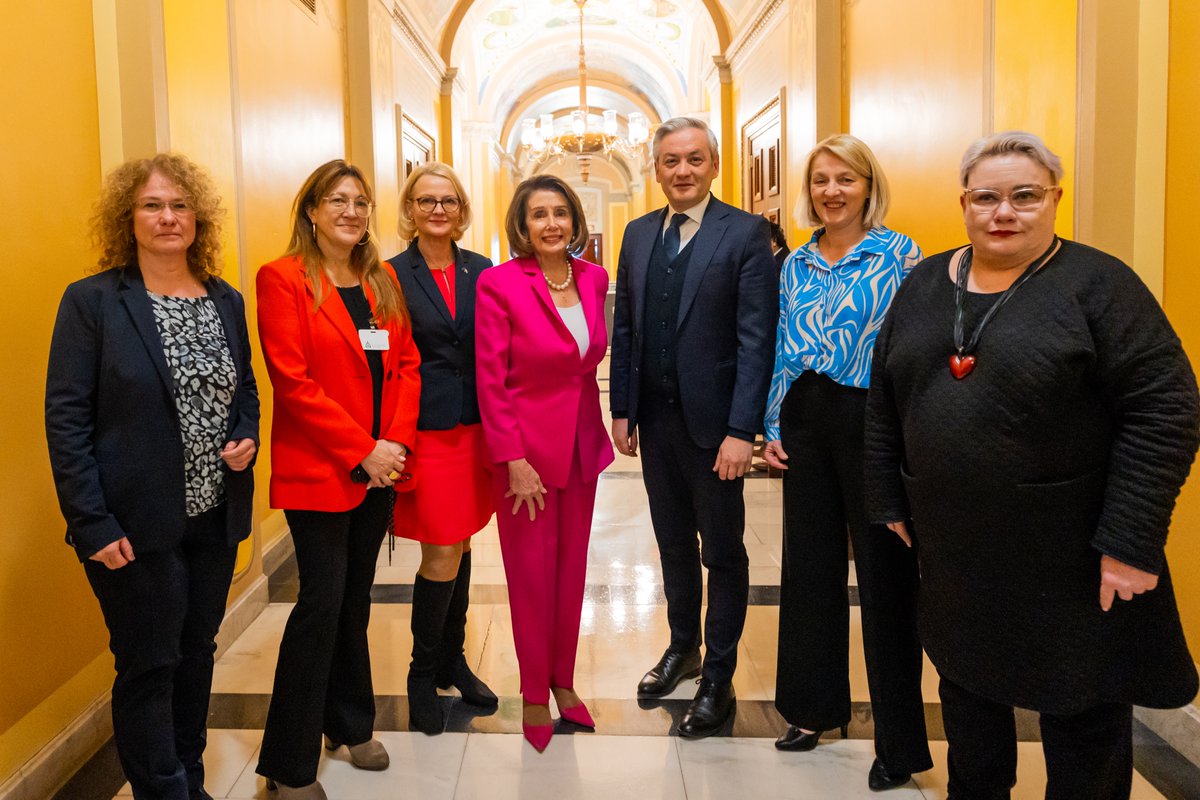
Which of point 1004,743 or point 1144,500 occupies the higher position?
point 1144,500

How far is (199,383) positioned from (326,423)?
0.33 meters

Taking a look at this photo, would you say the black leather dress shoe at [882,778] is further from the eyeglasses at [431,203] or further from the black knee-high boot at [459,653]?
the eyeglasses at [431,203]

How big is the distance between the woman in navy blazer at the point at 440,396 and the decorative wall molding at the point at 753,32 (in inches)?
219

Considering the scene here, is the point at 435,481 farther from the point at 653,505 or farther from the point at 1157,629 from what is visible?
the point at 1157,629

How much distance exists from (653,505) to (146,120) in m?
2.17

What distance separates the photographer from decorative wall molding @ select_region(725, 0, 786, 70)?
7547 mm

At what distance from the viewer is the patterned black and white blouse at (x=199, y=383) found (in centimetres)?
209

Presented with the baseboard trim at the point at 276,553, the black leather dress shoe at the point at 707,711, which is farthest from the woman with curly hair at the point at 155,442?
the baseboard trim at the point at 276,553

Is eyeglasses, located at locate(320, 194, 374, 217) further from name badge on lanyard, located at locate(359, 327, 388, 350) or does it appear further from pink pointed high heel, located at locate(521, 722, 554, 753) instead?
pink pointed high heel, located at locate(521, 722, 554, 753)

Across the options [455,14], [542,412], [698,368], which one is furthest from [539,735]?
[455,14]

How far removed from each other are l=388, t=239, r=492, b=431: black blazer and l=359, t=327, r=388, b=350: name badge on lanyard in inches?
9.3

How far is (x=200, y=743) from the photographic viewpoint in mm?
2344

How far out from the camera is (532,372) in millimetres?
2605

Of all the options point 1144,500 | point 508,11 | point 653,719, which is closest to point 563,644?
point 653,719
